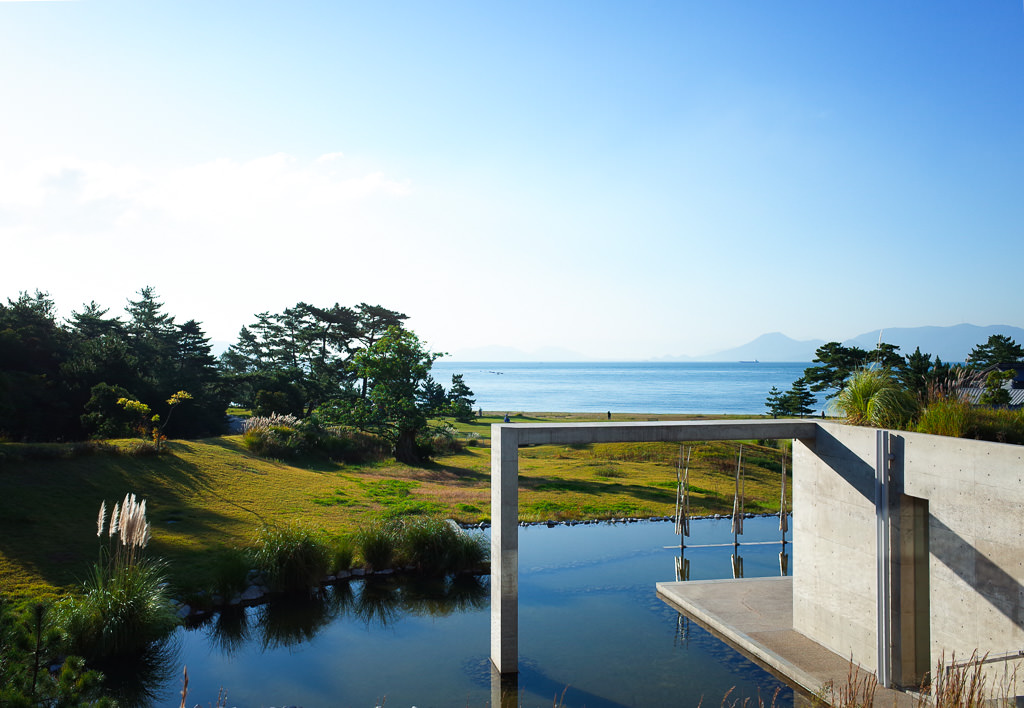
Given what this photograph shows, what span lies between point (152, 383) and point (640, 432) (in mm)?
22607

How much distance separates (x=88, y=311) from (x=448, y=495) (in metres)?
29.2

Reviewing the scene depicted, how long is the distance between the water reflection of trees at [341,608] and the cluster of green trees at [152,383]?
11.2m

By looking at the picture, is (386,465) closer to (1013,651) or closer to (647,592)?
(647,592)

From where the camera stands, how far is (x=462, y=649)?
8.98 metres

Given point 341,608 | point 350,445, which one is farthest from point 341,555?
point 350,445

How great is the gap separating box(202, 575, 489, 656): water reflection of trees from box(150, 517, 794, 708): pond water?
0.03 metres

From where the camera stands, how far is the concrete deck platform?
24.5 feet

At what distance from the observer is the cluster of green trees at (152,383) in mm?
20875

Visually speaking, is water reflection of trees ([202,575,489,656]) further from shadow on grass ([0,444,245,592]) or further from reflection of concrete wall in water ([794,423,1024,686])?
reflection of concrete wall in water ([794,423,1024,686])

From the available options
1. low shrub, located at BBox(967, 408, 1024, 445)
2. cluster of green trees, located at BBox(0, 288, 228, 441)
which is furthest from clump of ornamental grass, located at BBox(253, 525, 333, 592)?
cluster of green trees, located at BBox(0, 288, 228, 441)

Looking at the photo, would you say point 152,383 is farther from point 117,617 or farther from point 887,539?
point 887,539

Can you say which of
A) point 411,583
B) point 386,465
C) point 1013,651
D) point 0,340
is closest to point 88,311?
point 0,340

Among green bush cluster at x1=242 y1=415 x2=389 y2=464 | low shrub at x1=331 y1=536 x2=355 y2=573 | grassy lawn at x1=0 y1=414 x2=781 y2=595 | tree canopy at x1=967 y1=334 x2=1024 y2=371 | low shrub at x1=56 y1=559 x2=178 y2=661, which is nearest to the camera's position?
low shrub at x1=56 y1=559 x2=178 y2=661

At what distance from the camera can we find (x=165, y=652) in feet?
29.2
